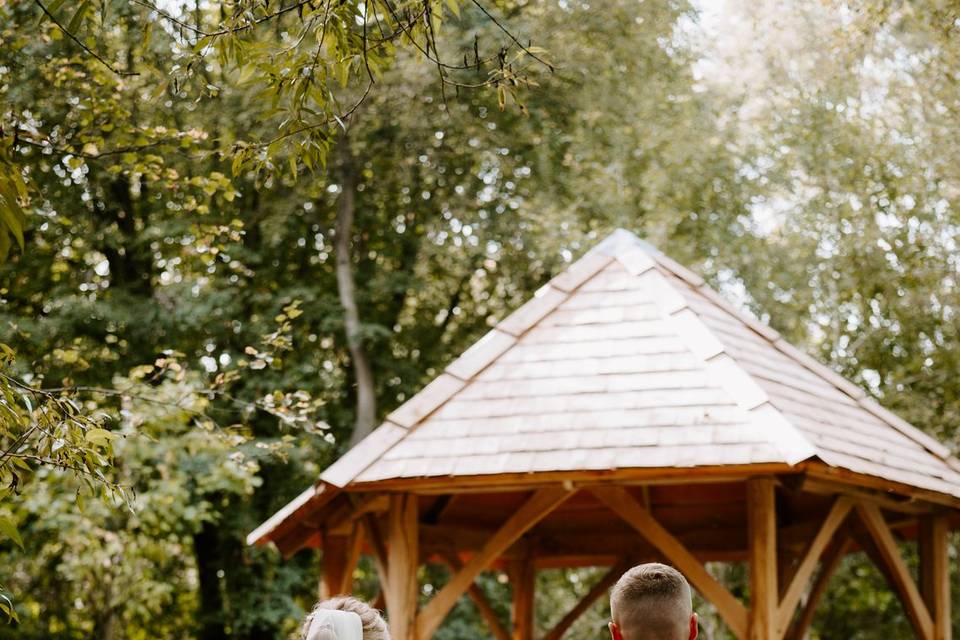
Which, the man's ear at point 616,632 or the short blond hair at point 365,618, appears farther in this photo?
the short blond hair at point 365,618

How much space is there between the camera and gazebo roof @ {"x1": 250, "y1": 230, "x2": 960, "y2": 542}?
6523 mm

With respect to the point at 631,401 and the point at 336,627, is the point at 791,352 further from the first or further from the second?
the point at 336,627

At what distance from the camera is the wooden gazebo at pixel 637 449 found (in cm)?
653

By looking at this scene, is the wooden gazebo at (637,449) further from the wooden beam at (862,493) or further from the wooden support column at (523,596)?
the wooden support column at (523,596)

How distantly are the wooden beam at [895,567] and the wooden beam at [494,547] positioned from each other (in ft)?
6.98

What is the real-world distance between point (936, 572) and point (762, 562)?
2186 mm

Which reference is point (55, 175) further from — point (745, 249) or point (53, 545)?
point (745, 249)

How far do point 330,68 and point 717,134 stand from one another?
46.2 feet

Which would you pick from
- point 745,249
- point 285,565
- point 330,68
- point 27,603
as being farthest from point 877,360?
point 330,68

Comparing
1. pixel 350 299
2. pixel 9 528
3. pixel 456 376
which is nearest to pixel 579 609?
pixel 456 376

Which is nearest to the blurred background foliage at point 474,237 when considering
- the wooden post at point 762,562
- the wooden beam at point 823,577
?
the wooden beam at point 823,577

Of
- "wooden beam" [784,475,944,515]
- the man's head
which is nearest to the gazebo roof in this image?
"wooden beam" [784,475,944,515]

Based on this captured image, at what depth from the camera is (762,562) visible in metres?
6.55

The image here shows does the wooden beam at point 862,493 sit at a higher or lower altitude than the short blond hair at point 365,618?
higher
